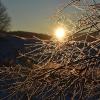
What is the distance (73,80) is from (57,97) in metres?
0.49

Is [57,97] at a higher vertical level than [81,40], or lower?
lower

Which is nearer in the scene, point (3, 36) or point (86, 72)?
point (86, 72)

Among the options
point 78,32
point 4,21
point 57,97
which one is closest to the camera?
point 78,32

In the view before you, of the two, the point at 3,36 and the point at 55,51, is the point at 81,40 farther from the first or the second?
the point at 3,36

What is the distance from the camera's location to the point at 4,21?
46312 mm

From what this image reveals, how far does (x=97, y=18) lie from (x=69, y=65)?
0.88 metres

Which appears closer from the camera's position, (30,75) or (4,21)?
(30,75)

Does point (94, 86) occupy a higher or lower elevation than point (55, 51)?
lower

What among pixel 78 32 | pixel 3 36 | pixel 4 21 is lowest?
pixel 78 32

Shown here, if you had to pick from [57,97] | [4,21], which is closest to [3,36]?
[4,21]

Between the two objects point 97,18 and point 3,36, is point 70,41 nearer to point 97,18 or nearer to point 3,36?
point 97,18

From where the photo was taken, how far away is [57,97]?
26.4ft

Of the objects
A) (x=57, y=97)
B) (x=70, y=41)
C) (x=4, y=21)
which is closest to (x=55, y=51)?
(x=70, y=41)

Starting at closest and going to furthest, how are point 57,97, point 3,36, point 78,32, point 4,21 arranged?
point 78,32 → point 57,97 → point 3,36 → point 4,21
